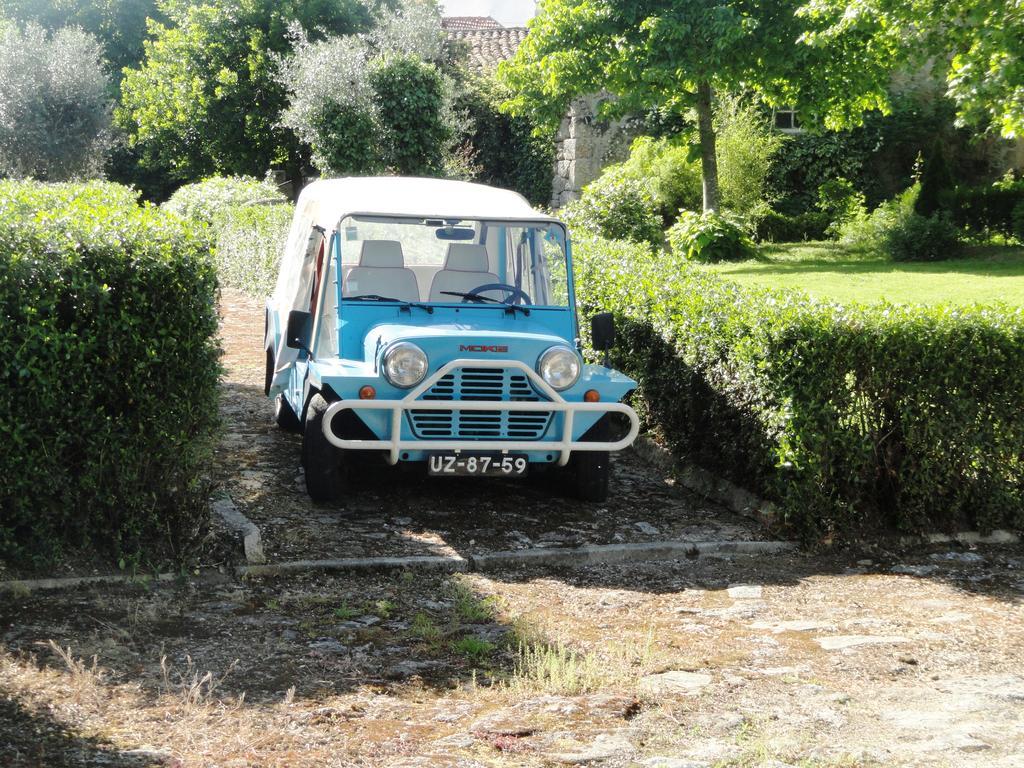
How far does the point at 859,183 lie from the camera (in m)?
27.6

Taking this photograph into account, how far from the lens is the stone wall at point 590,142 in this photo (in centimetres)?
3011

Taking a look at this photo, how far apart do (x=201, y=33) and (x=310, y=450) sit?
28.6m

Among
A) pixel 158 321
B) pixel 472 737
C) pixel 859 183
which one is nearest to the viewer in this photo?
pixel 472 737

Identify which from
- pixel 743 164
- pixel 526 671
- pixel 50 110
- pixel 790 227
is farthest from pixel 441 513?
pixel 50 110

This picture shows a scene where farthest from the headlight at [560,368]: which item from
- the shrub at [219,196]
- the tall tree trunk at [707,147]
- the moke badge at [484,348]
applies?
the tall tree trunk at [707,147]

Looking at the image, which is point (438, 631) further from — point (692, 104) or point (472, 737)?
point (692, 104)

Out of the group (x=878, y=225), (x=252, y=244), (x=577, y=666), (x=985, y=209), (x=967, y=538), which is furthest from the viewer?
(x=878, y=225)

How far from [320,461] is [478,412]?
1.05 metres

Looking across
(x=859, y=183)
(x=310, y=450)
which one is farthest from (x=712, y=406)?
(x=859, y=183)

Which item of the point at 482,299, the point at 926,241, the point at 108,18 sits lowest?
the point at 482,299

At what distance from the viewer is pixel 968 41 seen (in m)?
17.0

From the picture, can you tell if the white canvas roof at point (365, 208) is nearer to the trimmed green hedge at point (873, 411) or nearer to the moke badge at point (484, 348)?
the moke badge at point (484, 348)

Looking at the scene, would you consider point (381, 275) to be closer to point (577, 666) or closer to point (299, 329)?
point (299, 329)

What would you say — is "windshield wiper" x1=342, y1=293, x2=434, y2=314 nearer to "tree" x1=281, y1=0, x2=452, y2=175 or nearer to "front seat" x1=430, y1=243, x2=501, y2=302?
"front seat" x1=430, y1=243, x2=501, y2=302
